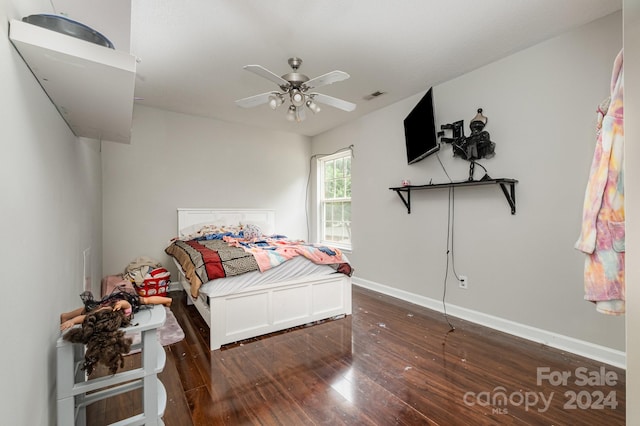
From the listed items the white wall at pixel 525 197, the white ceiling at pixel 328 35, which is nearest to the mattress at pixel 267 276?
the white wall at pixel 525 197

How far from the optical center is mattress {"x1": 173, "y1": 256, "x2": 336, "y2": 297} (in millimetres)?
2355

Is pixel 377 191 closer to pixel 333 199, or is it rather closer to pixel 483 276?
pixel 333 199

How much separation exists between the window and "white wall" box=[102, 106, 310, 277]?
506 mm

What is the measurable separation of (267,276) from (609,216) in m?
2.27

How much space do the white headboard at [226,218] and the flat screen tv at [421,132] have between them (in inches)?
105

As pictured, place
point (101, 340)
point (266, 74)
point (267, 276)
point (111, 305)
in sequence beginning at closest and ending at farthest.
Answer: point (101, 340)
point (111, 305)
point (266, 74)
point (267, 276)

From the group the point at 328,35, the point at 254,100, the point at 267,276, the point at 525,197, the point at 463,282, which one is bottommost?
the point at 463,282

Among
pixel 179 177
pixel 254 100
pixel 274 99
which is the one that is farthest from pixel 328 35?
pixel 179 177

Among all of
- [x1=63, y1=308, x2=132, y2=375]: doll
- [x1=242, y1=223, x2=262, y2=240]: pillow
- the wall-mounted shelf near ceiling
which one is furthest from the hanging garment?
[x1=242, y1=223, x2=262, y2=240]: pillow

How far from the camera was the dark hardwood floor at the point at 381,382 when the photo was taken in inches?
61.4

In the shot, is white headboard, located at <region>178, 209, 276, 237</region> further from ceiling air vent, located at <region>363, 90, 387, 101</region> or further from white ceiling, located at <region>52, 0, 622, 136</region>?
ceiling air vent, located at <region>363, 90, 387, 101</region>

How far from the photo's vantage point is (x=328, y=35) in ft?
7.52

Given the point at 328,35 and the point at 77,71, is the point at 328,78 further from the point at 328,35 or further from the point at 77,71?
the point at 77,71

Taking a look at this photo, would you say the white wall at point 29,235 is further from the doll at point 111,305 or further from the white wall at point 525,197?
the white wall at point 525,197
